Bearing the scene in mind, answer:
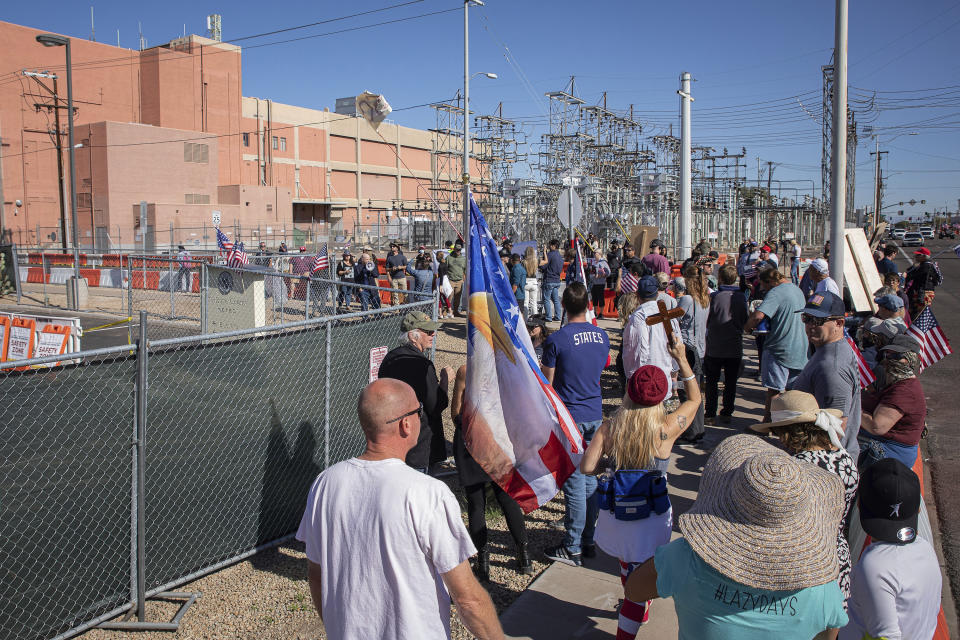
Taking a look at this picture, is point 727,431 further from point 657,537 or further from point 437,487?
point 437,487

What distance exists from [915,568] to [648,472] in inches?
53.1

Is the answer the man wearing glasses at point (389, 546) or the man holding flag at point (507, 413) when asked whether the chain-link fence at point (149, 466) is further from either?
the man wearing glasses at point (389, 546)

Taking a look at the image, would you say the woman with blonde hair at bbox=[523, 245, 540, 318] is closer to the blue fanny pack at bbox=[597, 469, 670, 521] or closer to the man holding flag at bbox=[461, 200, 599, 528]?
the man holding flag at bbox=[461, 200, 599, 528]

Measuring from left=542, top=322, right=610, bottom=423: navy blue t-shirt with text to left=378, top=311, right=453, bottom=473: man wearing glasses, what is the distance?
810mm

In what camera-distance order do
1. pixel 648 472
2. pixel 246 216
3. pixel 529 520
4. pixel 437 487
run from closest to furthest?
1. pixel 437 487
2. pixel 648 472
3. pixel 529 520
4. pixel 246 216

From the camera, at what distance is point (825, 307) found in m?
4.76

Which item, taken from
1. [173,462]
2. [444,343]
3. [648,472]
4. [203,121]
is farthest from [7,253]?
[203,121]

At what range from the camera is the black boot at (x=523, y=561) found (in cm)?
493

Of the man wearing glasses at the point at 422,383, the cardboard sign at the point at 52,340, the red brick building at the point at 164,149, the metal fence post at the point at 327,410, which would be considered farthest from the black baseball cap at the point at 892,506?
the red brick building at the point at 164,149

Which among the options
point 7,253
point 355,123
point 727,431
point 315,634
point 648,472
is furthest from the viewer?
point 355,123

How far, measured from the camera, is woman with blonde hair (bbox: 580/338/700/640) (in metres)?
3.61

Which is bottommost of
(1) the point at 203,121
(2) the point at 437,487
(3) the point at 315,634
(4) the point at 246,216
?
(3) the point at 315,634

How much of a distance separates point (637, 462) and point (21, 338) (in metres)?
9.59

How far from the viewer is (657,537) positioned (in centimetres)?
373
